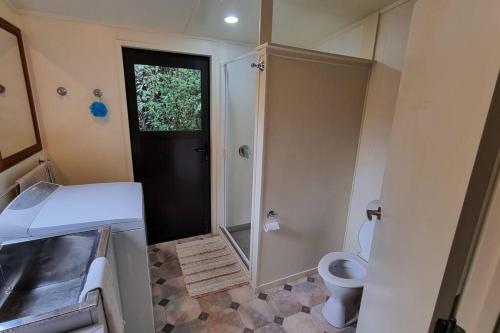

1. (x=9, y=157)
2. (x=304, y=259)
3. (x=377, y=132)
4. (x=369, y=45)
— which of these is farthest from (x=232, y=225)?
(x=369, y=45)

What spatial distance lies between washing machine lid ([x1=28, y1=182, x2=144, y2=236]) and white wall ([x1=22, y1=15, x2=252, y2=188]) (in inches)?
21.8

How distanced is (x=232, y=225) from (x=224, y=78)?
5.54 ft

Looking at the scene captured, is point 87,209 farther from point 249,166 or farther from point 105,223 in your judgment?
point 249,166

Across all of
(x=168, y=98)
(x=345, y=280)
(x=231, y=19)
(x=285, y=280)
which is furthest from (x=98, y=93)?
(x=345, y=280)

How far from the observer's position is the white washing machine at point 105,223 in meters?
1.19

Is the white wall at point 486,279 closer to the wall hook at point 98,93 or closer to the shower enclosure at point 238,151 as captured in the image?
the shower enclosure at point 238,151

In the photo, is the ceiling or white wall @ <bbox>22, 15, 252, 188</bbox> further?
white wall @ <bbox>22, 15, 252, 188</bbox>

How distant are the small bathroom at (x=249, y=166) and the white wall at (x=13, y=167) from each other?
18 mm

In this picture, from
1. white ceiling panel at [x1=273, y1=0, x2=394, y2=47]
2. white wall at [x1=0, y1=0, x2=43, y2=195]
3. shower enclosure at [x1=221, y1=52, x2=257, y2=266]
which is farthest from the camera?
shower enclosure at [x1=221, y1=52, x2=257, y2=266]

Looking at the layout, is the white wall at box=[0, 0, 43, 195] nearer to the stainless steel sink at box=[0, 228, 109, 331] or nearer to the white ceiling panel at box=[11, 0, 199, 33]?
the white ceiling panel at box=[11, 0, 199, 33]

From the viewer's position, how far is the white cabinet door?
0.48 meters

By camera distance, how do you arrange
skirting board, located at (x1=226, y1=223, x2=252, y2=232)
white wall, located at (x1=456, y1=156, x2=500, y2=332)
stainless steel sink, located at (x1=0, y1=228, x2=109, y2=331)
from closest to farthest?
1. white wall, located at (x1=456, y1=156, x2=500, y2=332)
2. stainless steel sink, located at (x1=0, y1=228, x2=109, y2=331)
3. skirting board, located at (x1=226, y1=223, x2=252, y2=232)

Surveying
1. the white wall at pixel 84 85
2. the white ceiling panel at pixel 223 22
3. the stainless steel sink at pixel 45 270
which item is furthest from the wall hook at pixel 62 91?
the stainless steel sink at pixel 45 270

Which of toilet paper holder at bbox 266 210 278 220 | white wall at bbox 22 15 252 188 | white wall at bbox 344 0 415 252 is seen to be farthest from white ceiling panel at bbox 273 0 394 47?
toilet paper holder at bbox 266 210 278 220
